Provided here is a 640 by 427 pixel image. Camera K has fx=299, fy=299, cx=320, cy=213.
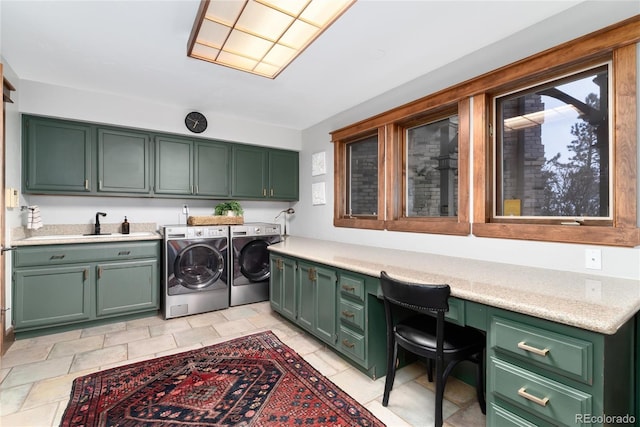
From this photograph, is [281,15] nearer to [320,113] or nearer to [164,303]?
[320,113]

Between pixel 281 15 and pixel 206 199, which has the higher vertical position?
pixel 281 15

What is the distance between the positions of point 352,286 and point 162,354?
1752 millimetres

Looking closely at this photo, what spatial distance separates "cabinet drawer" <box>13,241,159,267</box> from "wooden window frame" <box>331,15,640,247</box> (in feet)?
7.65

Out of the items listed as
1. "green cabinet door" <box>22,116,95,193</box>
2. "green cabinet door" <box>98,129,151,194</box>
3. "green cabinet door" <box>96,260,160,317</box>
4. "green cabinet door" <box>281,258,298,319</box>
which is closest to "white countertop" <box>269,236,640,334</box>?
"green cabinet door" <box>281,258,298,319</box>

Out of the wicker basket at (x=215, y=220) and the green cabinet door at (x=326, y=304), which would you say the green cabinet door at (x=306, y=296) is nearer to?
the green cabinet door at (x=326, y=304)

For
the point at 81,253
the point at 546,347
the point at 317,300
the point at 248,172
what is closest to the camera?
the point at 546,347

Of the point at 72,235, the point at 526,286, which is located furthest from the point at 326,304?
the point at 72,235

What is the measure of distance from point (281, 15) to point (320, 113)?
211 cm

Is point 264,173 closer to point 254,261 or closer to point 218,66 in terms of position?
point 254,261

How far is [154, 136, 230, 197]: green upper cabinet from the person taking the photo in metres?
3.65

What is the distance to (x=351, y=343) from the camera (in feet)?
7.32

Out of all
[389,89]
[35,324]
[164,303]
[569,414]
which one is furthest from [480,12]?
[35,324]

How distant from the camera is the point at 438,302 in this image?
1517 millimetres

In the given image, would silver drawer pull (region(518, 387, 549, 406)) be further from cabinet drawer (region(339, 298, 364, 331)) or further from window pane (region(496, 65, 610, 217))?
window pane (region(496, 65, 610, 217))
